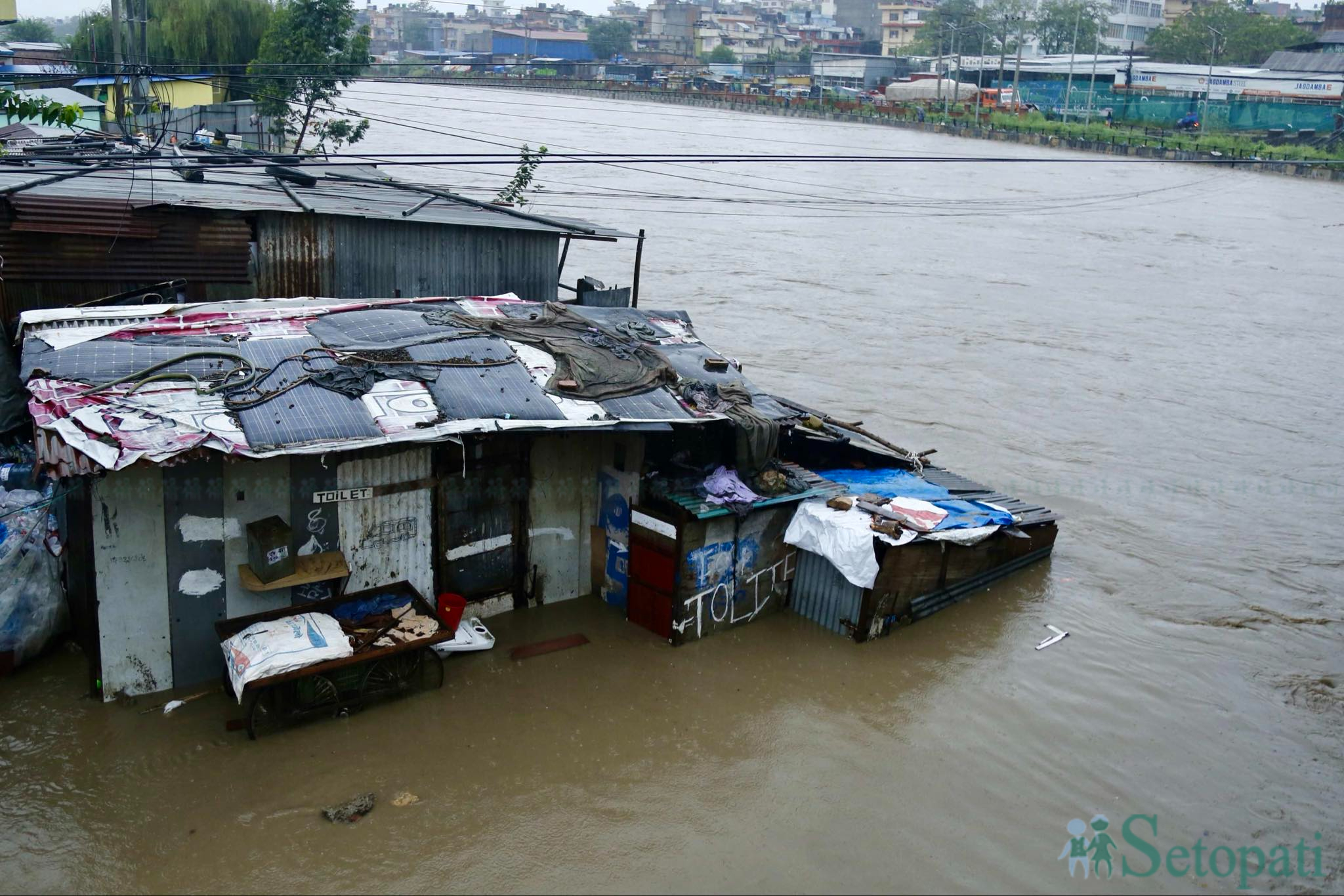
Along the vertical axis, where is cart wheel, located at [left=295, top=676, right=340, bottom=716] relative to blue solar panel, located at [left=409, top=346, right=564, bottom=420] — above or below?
below

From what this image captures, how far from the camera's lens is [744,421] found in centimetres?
974

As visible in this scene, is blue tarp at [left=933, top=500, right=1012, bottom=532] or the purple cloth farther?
blue tarp at [left=933, top=500, right=1012, bottom=532]

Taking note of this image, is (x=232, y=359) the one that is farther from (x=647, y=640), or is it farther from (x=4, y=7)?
(x=4, y=7)

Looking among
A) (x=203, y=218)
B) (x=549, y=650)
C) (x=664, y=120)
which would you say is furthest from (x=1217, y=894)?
(x=664, y=120)

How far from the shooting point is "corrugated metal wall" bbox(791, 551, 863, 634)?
10156 mm

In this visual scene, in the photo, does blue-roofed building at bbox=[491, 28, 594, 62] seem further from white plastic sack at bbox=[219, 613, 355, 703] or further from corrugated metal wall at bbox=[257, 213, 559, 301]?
white plastic sack at bbox=[219, 613, 355, 703]

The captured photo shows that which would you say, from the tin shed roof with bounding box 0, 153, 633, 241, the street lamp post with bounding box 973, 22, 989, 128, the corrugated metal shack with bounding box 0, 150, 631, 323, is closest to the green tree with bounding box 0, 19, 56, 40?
the street lamp post with bounding box 973, 22, 989, 128

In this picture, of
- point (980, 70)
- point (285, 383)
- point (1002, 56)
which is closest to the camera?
point (285, 383)

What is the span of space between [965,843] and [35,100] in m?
7.88

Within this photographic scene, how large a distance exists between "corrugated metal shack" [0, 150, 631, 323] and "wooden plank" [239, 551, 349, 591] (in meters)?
4.26

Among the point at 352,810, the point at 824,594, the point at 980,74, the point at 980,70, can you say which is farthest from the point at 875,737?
the point at 980,70

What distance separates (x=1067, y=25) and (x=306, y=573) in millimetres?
101315

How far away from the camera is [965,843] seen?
7895mm

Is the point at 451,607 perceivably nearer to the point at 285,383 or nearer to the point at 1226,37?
the point at 285,383
